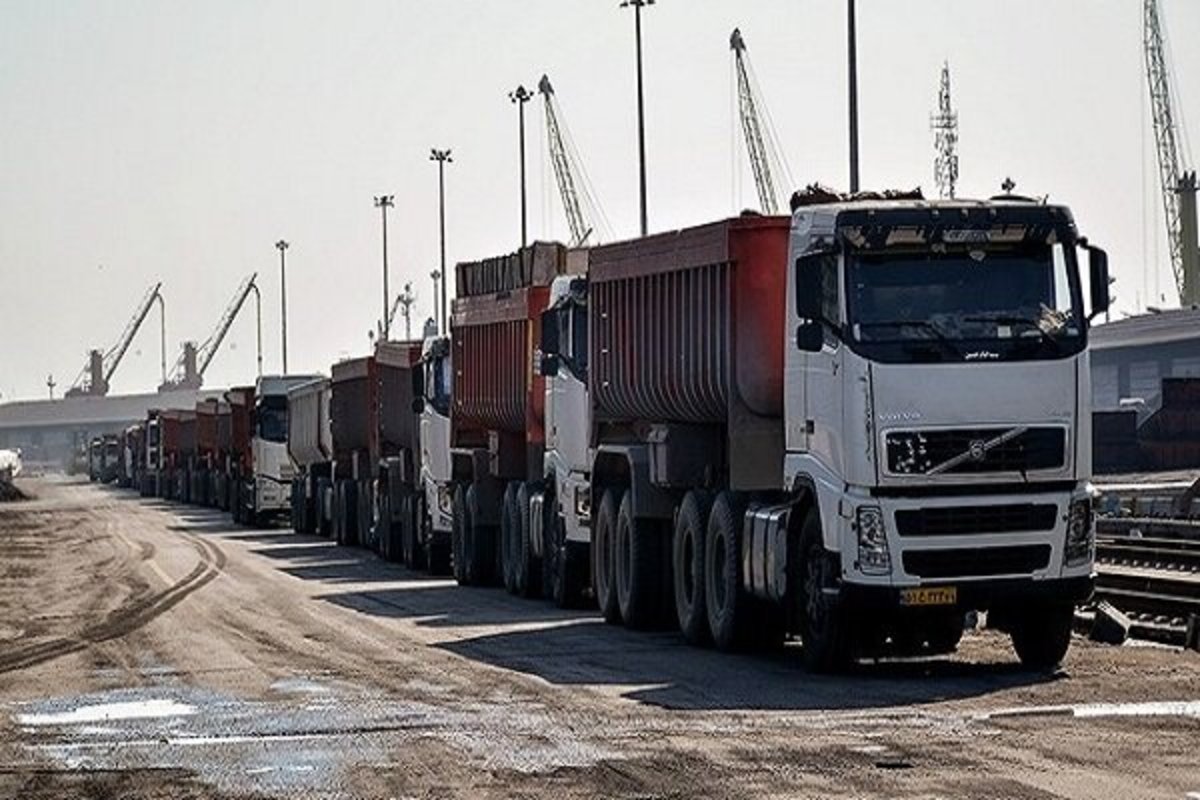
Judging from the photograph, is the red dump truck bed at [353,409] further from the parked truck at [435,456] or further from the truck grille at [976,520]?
the truck grille at [976,520]

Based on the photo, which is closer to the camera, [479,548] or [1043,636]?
[1043,636]

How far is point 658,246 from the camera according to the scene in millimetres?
24484

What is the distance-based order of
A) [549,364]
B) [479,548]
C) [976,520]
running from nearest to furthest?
[976,520] → [549,364] → [479,548]

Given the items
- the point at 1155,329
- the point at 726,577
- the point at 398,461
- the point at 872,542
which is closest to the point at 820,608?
the point at 872,542

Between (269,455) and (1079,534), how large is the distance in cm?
4903

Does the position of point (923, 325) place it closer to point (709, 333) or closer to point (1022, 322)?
point (1022, 322)

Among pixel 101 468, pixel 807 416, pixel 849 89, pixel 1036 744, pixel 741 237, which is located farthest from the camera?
pixel 101 468

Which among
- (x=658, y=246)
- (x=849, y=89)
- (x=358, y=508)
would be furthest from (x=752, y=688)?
(x=358, y=508)

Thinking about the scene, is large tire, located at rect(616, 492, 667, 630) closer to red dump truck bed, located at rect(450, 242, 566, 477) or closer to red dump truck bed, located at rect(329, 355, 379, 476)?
red dump truck bed, located at rect(450, 242, 566, 477)

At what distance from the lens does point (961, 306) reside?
64.3 feet

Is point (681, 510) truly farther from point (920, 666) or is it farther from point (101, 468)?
point (101, 468)

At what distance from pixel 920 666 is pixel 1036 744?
603 centimetres

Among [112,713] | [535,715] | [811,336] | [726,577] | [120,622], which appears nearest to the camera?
[535,715]

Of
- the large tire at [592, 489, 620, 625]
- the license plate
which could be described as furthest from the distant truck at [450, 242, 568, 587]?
the license plate
